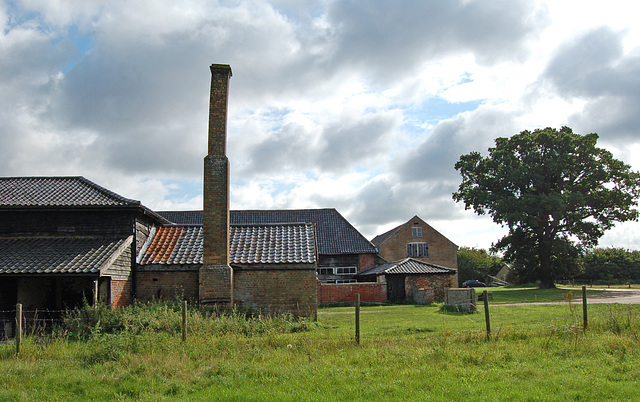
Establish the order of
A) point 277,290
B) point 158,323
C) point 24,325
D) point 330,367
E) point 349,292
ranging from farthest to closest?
point 349,292
point 277,290
point 24,325
point 158,323
point 330,367

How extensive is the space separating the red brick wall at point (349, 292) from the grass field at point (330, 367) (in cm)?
1769

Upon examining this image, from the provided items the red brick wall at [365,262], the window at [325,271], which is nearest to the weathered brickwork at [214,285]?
the window at [325,271]

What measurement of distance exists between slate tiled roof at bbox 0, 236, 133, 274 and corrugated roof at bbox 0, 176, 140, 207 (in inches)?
52.7

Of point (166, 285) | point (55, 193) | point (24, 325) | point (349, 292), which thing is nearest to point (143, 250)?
point (166, 285)

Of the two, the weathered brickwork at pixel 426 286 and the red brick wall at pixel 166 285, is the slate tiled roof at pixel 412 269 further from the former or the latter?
the red brick wall at pixel 166 285

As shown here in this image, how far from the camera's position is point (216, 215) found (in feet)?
53.7

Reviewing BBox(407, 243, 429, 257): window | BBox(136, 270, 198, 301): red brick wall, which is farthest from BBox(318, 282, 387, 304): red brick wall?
BBox(407, 243, 429, 257): window

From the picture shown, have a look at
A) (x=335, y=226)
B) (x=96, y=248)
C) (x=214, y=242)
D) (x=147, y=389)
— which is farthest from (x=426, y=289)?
(x=147, y=389)

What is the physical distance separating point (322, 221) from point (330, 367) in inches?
1403

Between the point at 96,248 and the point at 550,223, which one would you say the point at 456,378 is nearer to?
the point at 96,248

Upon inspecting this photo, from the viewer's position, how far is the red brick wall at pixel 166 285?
1706cm

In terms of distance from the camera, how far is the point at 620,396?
22.6ft

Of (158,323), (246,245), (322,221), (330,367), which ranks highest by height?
(322,221)

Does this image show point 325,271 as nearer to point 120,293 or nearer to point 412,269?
point 412,269
